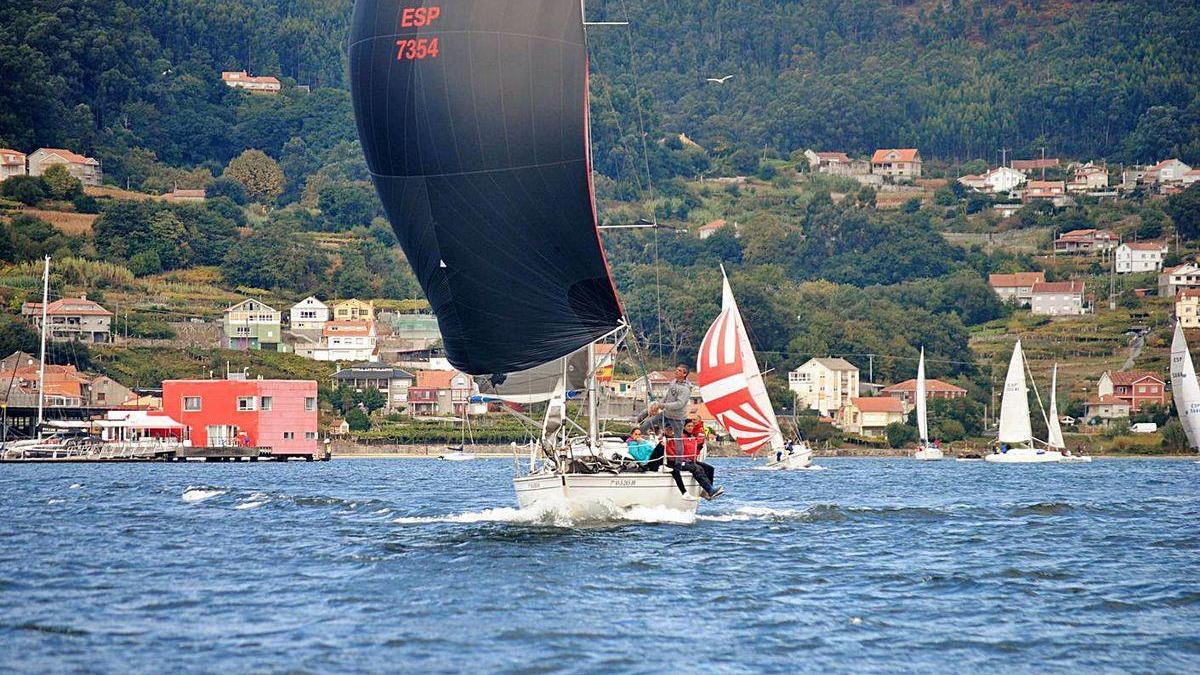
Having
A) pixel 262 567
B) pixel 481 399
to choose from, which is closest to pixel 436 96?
pixel 481 399

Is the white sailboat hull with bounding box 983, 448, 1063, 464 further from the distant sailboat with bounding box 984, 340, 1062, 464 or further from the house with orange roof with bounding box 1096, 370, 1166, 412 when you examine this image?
the house with orange roof with bounding box 1096, 370, 1166, 412

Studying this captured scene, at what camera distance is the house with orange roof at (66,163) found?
16912 cm

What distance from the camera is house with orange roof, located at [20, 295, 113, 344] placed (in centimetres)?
11419

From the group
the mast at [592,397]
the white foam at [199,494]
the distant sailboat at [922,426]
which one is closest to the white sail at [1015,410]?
the distant sailboat at [922,426]

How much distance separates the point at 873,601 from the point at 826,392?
11138cm

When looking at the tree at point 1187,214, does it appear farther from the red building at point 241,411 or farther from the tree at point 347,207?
the red building at point 241,411

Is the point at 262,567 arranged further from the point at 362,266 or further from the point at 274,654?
the point at 362,266

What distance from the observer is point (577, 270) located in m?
27.4

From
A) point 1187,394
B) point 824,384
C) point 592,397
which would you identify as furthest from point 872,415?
point 592,397

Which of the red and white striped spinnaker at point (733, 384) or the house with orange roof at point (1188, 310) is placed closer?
the red and white striped spinnaker at point (733, 384)

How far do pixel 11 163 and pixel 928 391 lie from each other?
9346 centimetres

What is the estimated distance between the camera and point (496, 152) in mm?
26859

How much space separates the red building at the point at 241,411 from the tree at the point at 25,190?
7694 cm

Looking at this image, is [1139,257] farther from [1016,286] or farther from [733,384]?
[733,384]
